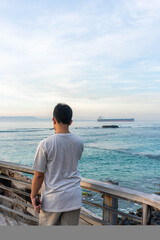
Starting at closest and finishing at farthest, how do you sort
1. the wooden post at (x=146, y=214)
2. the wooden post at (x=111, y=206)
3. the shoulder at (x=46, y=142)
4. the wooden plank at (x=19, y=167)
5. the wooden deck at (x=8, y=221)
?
the shoulder at (x=46, y=142) < the wooden post at (x=146, y=214) < the wooden post at (x=111, y=206) < the wooden plank at (x=19, y=167) < the wooden deck at (x=8, y=221)

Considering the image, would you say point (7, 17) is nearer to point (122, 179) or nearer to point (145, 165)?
point (122, 179)

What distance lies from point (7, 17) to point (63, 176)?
673 centimetres

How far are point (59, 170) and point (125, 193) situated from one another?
2.00 ft

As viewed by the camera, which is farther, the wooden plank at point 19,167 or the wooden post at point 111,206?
the wooden plank at point 19,167

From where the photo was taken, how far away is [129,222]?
9.50 m

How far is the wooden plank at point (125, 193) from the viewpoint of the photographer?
1720 millimetres

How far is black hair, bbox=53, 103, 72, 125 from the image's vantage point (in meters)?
1.77

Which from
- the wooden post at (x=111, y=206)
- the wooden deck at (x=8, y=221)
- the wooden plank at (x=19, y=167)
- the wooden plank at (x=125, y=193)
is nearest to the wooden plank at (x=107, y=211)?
the wooden post at (x=111, y=206)

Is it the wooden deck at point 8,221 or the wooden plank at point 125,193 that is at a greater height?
the wooden plank at point 125,193

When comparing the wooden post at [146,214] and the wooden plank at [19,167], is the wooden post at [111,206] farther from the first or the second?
the wooden plank at [19,167]

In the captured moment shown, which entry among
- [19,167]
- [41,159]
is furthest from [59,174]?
[19,167]

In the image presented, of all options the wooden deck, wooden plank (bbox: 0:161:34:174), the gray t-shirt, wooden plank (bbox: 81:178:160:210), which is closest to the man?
the gray t-shirt

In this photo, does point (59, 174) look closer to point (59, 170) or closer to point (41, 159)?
point (59, 170)

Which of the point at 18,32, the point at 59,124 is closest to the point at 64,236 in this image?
the point at 59,124
